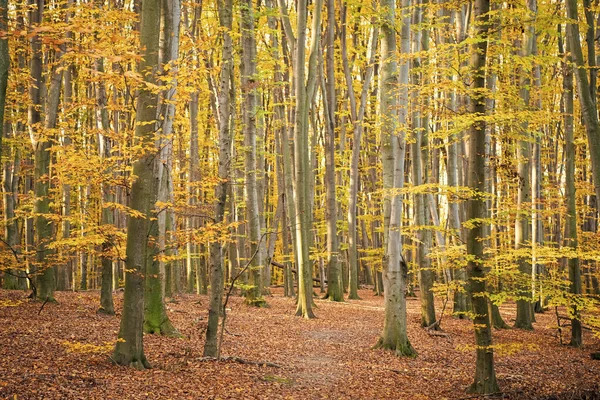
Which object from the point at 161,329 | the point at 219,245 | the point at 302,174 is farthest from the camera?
the point at 302,174

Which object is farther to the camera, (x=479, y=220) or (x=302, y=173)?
(x=302, y=173)

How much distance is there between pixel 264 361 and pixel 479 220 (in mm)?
4649

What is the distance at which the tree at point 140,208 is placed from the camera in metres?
7.61

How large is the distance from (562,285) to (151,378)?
8582 millimetres

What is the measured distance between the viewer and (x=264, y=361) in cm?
957

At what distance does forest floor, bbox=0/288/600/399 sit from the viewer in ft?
22.6

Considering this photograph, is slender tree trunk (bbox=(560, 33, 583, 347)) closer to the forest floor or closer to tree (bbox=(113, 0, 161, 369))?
the forest floor

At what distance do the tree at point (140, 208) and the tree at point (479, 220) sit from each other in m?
4.92

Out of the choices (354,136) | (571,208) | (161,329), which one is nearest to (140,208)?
(161,329)

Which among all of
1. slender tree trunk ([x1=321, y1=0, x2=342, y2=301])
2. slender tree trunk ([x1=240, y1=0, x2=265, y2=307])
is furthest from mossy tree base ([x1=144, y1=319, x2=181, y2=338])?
slender tree trunk ([x1=321, y1=0, x2=342, y2=301])

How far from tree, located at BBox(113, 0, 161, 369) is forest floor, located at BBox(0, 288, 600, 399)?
0.37 m

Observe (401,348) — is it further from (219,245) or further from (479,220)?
(219,245)

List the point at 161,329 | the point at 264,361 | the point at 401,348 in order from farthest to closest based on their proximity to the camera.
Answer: the point at 401,348
the point at 161,329
the point at 264,361

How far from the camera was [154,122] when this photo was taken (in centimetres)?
778
